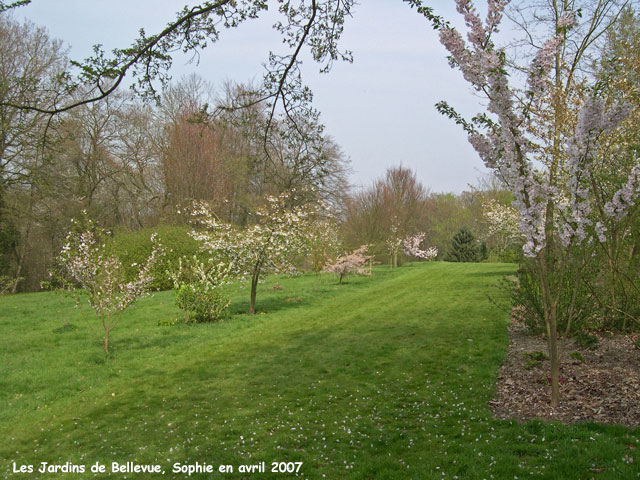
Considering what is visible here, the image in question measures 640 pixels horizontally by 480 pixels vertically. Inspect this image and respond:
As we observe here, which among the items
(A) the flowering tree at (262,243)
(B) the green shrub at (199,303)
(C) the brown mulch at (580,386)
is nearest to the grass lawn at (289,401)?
(C) the brown mulch at (580,386)

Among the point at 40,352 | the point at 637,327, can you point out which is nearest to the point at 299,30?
the point at 637,327

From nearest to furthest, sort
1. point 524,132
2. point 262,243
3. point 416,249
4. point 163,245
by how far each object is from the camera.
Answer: point 524,132, point 262,243, point 163,245, point 416,249

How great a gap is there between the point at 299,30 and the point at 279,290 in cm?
1106

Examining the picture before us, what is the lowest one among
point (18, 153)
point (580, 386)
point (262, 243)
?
point (580, 386)

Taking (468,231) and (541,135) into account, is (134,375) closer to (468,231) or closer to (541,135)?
(541,135)

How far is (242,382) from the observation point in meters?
6.35

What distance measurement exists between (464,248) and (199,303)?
2233cm

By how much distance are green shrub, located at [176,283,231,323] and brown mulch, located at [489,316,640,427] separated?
6.61m

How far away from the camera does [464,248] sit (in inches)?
1136

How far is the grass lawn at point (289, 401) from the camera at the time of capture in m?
3.65

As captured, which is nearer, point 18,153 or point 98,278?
point 98,278

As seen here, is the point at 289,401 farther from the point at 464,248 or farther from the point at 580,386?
the point at 464,248

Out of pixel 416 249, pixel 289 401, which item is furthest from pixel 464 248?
pixel 289 401

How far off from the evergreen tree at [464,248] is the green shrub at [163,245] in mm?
17908
